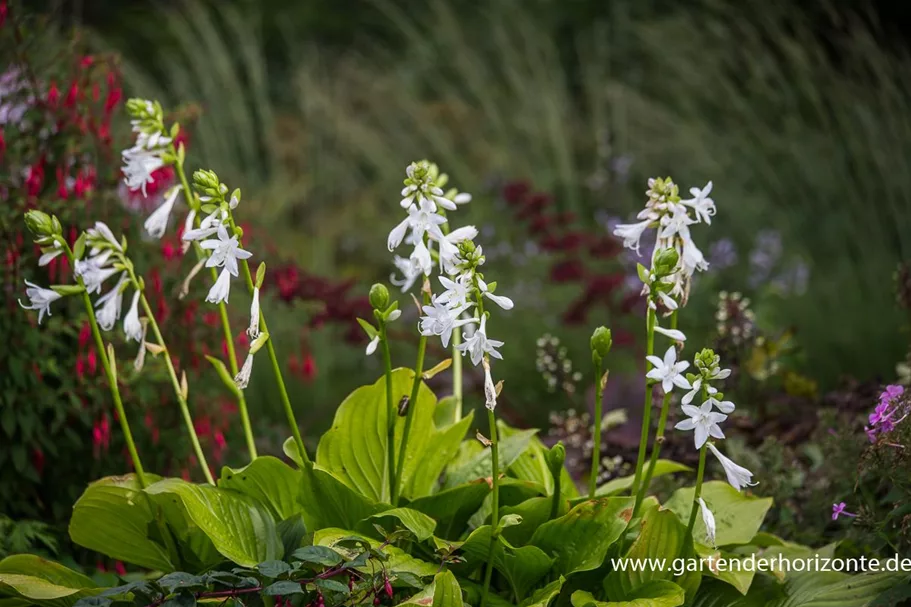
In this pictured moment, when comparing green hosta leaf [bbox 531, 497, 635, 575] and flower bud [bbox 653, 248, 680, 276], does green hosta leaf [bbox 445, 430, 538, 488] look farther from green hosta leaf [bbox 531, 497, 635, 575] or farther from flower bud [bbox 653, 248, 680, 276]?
flower bud [bbox 653, 248, 680, 276]

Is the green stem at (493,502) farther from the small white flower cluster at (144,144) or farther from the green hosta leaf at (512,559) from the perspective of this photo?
the small white flower cluster at (144,144)

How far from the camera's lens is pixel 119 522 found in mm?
2207

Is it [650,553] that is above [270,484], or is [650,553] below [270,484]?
below

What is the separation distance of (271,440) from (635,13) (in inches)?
282

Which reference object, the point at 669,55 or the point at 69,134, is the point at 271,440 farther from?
the point at 669,55

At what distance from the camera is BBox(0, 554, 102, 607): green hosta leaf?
1.99 m

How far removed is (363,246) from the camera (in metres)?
6.96

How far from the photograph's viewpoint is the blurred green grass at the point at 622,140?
17.1 feet

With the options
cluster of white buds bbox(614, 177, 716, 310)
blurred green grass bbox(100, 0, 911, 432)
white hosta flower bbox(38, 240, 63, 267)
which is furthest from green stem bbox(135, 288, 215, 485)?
blurred green grass bbox(100, 0, 911, 432)

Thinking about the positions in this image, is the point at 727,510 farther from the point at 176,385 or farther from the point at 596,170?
the point at 596,170

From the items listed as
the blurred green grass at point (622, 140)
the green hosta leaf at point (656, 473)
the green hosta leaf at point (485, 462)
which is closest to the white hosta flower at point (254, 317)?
the green hosta leaf at point (485, 462)

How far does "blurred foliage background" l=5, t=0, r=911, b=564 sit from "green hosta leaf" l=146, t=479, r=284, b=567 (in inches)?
42.9

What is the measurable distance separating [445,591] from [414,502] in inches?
14.1

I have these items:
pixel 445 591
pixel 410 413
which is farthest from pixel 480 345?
pixel 445 591
